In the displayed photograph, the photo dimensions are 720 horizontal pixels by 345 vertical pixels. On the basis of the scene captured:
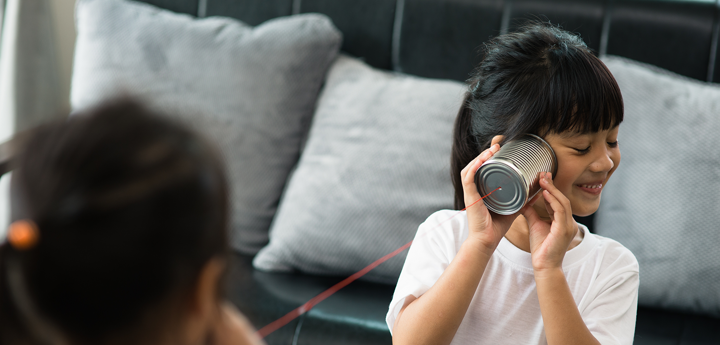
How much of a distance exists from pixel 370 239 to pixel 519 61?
57 cm

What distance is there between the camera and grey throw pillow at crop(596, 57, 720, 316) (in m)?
1.14

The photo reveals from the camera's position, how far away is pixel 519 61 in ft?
2.69

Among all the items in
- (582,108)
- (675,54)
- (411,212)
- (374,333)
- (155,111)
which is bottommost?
(374,333)

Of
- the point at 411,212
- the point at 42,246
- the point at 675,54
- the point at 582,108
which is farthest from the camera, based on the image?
the point at 675,54

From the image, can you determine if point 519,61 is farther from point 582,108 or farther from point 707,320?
point 707,320

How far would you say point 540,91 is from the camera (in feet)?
2.55

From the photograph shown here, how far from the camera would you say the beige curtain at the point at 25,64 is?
178cm

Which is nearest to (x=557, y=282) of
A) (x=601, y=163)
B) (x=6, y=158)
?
(x=601, y=163)

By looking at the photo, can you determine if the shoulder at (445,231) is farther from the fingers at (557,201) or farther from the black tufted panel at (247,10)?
the black tufted panel at (247,10)

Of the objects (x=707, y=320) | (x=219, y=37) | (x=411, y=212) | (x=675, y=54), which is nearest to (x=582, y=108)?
(x=411, y=212)

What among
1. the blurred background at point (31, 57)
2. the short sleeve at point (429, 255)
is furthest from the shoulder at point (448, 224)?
the blurred background at point (31, 57)

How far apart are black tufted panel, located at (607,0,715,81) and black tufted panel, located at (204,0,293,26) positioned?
924mm

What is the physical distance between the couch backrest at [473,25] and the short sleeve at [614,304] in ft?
2.60

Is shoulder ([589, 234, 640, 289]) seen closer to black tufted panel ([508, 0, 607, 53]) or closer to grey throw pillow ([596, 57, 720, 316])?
grey throw pillow ([596, 57, 720, 316])
